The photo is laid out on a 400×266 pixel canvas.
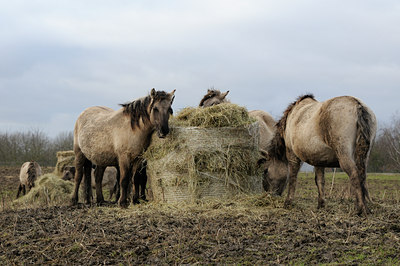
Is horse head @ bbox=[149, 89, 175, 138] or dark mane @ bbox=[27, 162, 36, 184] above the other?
horse head @ bbox=[149, 89, 175, 138]

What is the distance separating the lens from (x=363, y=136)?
6.54 m

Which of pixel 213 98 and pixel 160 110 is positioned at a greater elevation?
pixel 213 98

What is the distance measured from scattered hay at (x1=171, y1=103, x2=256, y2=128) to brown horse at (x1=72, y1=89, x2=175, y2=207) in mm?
515

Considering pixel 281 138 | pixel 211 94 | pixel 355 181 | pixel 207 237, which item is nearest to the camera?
pixel 207 237

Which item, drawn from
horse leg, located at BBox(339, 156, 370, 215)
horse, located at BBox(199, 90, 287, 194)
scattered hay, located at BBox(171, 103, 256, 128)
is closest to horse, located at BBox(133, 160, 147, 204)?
scattered hay, located at BBox(171, 103, 256, 128)

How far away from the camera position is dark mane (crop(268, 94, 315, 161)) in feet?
29.0

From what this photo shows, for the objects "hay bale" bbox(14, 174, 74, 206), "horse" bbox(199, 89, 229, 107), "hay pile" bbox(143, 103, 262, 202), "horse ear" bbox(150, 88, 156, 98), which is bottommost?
"hay bale" bbox(14, 174, 74, 206)

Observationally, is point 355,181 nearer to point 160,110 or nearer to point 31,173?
point 160,110

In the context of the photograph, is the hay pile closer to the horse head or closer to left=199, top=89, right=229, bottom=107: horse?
the horse head

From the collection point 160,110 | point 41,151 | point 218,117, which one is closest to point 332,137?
point 218,117

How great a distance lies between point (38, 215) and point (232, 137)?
4.32 metres

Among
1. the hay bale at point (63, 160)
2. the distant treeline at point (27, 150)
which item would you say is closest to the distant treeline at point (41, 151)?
Answer: the distant treeline at point (27, 150)

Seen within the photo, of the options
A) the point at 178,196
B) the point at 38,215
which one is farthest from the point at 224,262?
the point at 38,215

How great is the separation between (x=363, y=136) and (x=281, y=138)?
263 cm
